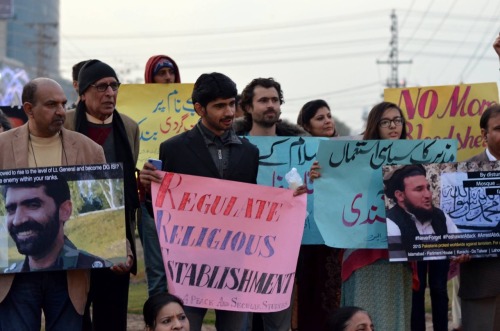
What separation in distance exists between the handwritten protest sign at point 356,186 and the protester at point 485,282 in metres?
0.37

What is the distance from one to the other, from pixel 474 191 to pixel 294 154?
144 cm

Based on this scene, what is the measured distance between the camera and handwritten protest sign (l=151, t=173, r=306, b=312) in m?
6.42

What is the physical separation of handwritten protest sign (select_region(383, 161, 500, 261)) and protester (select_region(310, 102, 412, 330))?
38cm

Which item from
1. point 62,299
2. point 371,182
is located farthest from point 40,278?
point 371,182

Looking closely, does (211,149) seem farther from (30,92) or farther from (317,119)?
(317,119)

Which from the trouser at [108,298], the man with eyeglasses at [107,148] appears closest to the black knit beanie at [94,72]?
the man with eyeglasses at [107,148]

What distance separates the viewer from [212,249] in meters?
6.48

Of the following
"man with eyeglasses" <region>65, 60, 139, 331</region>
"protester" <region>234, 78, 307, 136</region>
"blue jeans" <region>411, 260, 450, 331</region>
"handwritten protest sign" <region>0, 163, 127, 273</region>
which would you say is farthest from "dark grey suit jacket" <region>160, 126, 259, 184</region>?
"blue jeans" <region>411, 260, 450, 331</region>

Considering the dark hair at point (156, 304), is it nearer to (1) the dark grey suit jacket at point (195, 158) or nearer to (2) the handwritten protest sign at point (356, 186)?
(1) the dark grey suit jacket at point (195, 158)

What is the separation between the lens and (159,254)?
746 centimetres

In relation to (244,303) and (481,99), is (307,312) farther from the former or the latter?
(481,99)

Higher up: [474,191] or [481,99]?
[481,99]

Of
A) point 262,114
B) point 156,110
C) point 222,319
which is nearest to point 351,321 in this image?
point 222,319

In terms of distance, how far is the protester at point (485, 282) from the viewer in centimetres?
715
